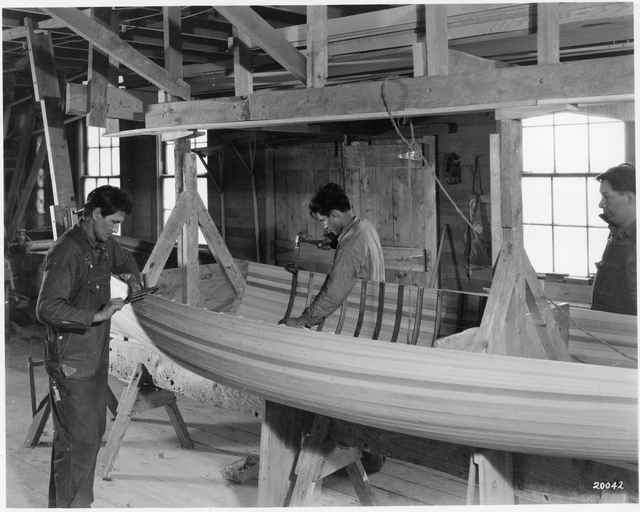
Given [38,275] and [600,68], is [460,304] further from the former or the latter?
[38,275]

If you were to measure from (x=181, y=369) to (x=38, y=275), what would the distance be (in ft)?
16.7

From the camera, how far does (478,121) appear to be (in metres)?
6.23

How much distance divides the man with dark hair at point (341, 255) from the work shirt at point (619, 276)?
117 centimetres

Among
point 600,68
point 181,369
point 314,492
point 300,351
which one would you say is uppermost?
point 600,68

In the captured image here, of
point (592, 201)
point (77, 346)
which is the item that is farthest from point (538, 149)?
point (77, 346)

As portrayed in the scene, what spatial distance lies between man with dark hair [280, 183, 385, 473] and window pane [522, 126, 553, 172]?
2.41m

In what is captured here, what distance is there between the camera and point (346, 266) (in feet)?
12.4

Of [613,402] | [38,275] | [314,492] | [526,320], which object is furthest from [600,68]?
[38,275]

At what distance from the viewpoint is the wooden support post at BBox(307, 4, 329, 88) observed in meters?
3.47

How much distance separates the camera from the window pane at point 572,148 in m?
5.74

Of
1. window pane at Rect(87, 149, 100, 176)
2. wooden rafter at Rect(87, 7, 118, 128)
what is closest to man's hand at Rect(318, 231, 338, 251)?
wooden rafter at Rect(87, 7, 118, 128)

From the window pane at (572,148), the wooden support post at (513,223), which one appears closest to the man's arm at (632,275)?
the wooden support post at (513,223)

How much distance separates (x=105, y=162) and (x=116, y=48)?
6937 millimetres

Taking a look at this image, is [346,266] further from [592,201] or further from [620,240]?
[592,201]
